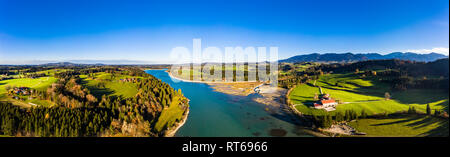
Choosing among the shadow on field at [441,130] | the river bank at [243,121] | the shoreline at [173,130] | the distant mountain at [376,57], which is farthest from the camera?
the distant mountain at [376,57]

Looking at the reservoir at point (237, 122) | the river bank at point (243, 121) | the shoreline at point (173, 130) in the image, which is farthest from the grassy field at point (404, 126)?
the shoreline at point (173, 130)

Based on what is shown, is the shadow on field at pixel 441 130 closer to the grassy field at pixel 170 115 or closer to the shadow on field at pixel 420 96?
the shadow on field at pixel 420 96

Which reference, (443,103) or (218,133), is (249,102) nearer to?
(218,133)

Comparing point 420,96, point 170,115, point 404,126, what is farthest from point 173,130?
point 420,96

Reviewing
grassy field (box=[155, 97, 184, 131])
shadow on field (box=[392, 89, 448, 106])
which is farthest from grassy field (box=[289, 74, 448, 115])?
grassy field (box=[155, 97, 184, 131])

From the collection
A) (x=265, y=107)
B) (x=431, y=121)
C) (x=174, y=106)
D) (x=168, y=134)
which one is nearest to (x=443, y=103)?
(x=431, y=121)
